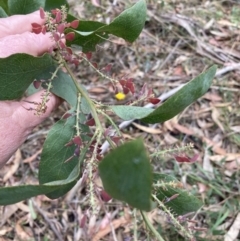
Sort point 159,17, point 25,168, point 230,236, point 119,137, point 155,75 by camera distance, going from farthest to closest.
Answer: point 159,17 → point 155,75 → point 25,168 → point 230,236 → point 119,137

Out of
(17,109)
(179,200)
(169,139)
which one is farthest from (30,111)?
(169,139)

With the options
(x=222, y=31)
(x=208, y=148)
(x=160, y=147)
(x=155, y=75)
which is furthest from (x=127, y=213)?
(x=222, y=31)

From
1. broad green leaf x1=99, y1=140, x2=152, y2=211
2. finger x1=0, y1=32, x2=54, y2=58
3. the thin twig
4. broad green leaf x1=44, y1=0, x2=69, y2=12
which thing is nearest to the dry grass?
the thin twig

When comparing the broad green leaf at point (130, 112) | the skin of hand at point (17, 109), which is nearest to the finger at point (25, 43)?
the skin of hand at point (17, 109)

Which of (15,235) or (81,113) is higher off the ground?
(81,113)

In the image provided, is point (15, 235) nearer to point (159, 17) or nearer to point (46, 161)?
point (46, 161)

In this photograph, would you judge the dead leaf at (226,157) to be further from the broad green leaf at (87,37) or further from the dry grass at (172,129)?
the broad green leaf at (87,37)

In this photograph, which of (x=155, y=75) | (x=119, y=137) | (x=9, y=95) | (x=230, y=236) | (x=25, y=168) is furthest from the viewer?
(x=155, y=75)
